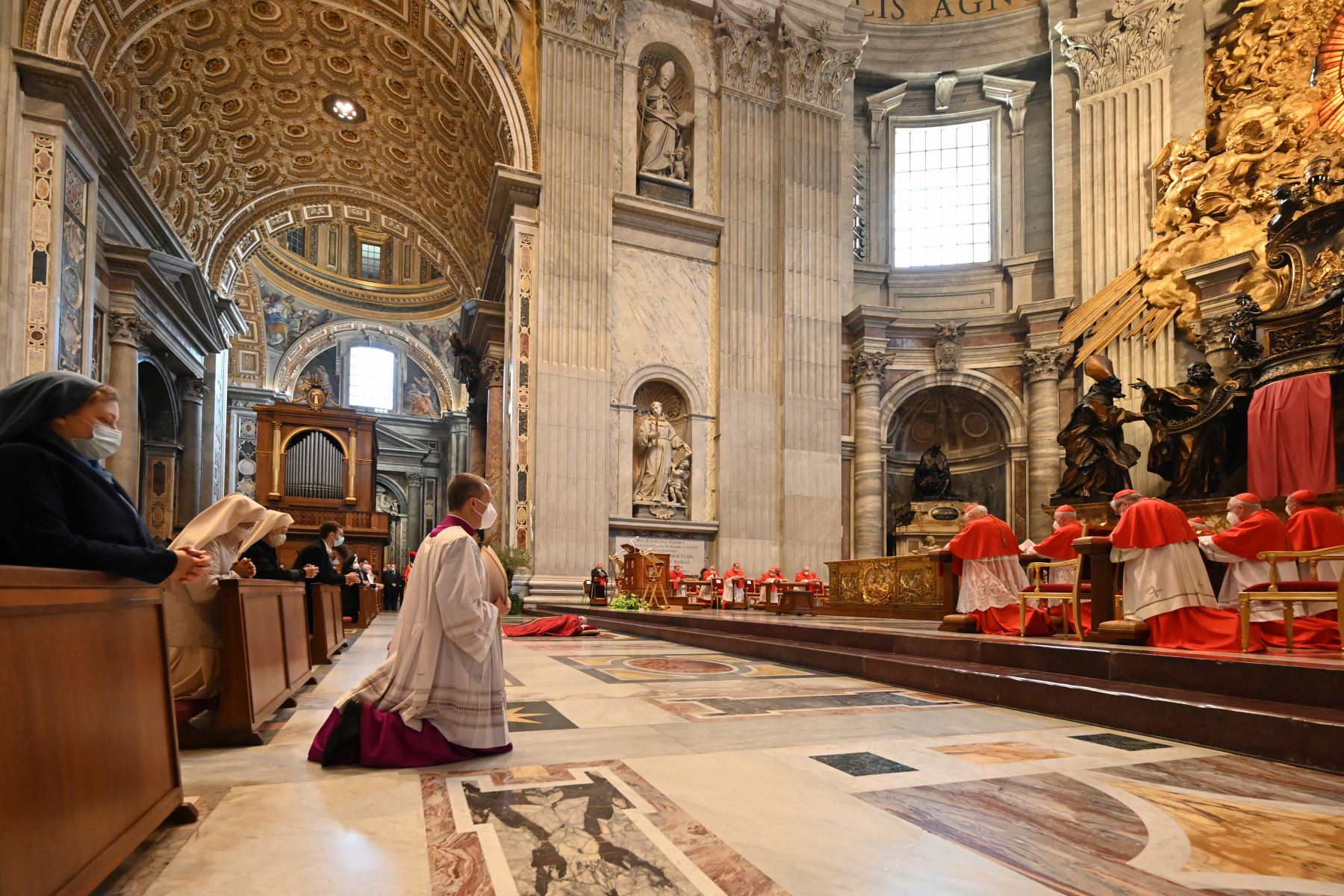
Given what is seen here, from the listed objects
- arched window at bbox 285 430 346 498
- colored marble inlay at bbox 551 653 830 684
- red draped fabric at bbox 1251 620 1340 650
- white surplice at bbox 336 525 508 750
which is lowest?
colored marble inlay at bbox 551 653 830 684

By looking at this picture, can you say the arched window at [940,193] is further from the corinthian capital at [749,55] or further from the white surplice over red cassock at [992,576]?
the white surplice over red cassock at [992,576]

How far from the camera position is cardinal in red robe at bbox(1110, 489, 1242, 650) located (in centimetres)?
548

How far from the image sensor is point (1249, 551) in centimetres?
577

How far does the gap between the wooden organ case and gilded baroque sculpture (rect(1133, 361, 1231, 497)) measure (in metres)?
18.0

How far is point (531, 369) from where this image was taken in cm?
1413

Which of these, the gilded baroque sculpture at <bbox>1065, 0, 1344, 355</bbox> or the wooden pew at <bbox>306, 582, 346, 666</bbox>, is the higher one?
the gilded baroque sculpture at <bbox>1065, 0, 1344, 355</bbox>

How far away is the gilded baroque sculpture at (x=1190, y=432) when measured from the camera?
12602 millimetres

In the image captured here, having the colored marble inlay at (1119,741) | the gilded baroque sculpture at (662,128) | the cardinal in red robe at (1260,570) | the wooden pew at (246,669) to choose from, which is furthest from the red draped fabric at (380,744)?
the gilded baroque sculpture at (662,128)

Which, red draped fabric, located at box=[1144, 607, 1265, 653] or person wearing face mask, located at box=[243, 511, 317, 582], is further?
red draped fabric, located at box=[1144, 607, 1265, 653]

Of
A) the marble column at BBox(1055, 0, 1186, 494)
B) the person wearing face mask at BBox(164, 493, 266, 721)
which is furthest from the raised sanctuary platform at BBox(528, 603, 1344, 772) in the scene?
the marble column at BBox(1055, 0, 1186, 494)

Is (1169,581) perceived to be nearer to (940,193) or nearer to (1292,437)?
(1292,437)

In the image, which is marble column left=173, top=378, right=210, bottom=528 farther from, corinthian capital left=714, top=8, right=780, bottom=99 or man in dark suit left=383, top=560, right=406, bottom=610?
corinthian capital left=714, top=8, right=780, bottom=99

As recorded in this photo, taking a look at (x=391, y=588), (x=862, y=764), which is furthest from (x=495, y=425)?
(x=862, y=764)

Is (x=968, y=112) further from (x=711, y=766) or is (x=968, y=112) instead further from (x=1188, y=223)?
(x=711, y=766)
